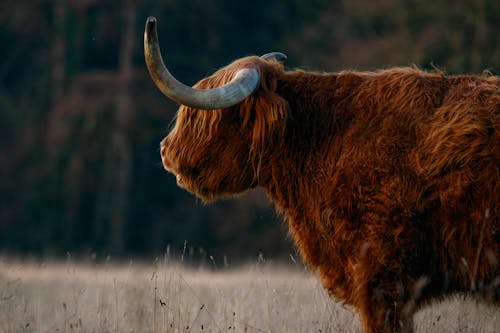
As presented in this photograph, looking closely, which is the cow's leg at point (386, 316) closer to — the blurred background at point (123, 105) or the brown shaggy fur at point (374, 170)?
the brown shaggy fur at point (374, 170)

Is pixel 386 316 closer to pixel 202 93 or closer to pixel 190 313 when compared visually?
pixel 202 93

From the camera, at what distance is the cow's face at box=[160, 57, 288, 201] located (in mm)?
5660

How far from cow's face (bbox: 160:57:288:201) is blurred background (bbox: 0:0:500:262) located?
1909cm

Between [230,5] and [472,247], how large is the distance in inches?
953

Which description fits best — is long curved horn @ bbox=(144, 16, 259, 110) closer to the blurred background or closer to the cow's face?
the cow's face

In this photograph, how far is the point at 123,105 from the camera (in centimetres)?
2730

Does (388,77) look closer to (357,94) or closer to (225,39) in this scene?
(357,94)

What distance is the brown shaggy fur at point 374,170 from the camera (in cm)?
504

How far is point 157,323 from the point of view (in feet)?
19.8

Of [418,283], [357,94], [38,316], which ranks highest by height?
[357,94]

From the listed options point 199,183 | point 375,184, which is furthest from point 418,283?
point 199,183

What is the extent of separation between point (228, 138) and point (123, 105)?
21.8 metres

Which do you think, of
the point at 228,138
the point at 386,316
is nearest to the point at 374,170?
the point at 386,316

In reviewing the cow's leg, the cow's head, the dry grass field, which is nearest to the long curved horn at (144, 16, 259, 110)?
the cow's head
